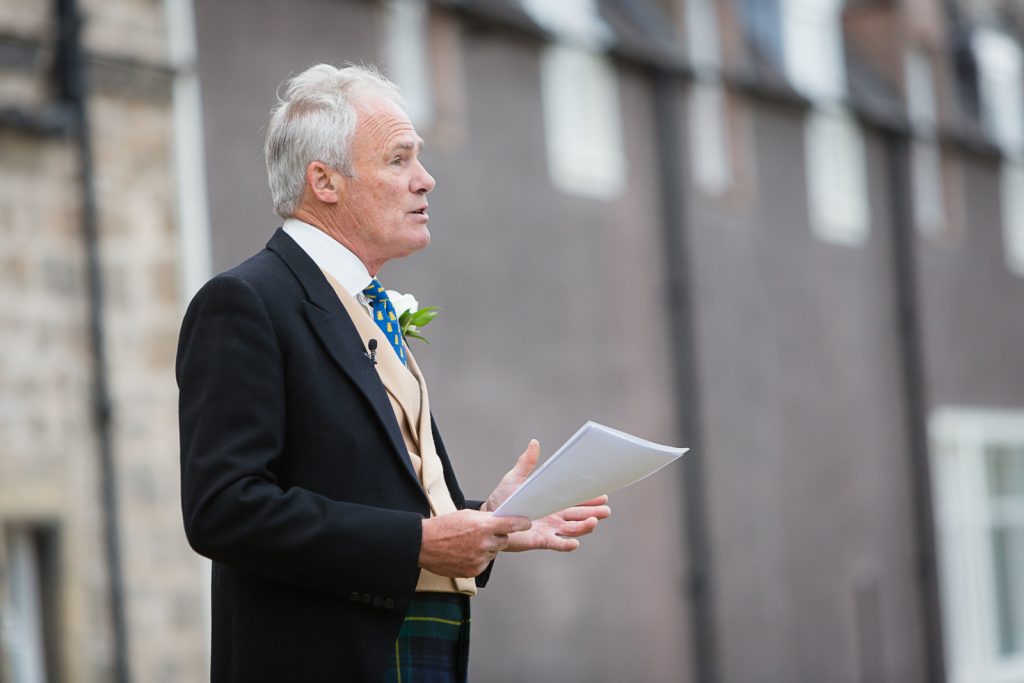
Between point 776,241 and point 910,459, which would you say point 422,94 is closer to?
point 776,241

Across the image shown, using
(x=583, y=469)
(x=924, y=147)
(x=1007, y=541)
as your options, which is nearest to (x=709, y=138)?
(x=924, y=147)

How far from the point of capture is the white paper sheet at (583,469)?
308cm

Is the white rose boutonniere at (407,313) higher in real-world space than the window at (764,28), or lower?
lower

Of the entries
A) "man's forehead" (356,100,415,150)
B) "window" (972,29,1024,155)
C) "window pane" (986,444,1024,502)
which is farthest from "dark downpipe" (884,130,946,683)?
"man's forehead" (356,100,415,150)

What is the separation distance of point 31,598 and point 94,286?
1.61m

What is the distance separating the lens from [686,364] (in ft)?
47.7

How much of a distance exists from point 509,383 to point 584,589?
1.73 meters

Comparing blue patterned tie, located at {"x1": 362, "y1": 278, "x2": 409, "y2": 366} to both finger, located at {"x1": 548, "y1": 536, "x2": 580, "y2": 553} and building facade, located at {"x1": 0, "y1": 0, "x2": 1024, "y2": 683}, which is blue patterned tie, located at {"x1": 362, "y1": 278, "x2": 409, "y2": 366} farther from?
Result: building facade, located at {"x1": 0, "y1": 0, "x2": 1024, "y2": 683}

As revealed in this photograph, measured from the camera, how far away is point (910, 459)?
18.9 meters

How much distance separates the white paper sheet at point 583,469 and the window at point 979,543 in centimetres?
1636

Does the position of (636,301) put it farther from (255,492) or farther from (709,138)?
(255,492)

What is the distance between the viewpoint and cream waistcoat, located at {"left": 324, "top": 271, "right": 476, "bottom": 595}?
10.7ft

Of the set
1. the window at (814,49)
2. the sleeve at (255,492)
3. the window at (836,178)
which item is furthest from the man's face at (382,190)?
the window at (836,178)

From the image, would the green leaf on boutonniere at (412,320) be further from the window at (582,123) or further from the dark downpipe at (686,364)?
the dark downpipe at (686,364)
